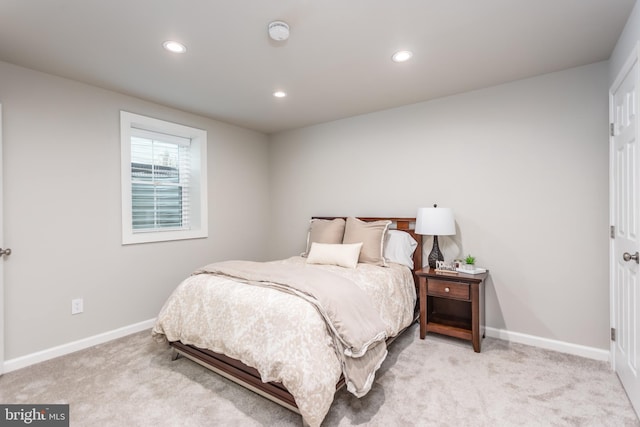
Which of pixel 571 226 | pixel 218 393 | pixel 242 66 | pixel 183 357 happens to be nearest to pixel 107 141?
pixel 242 66

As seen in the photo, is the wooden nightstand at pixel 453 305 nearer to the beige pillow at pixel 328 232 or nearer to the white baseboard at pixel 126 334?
the white baseboard at pixel 126 334

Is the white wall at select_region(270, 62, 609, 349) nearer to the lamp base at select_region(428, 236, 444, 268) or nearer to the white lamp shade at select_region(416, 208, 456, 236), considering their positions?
the lamp base at select_region(428, 236, 444, 268)

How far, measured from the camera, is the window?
316 centimetres

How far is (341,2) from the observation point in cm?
178

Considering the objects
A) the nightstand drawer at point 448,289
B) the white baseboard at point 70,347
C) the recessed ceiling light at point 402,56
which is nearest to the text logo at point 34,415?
the white baseboard at point 70,347

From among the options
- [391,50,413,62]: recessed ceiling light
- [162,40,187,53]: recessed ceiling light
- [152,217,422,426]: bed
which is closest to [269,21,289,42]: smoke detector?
[162,40,187,53]: recessed ceiling light

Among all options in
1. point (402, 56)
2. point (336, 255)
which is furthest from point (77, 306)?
point (402, 56)

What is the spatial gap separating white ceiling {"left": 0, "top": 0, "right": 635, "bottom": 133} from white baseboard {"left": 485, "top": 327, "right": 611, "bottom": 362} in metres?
2.35

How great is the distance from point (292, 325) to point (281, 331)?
0.26 feet

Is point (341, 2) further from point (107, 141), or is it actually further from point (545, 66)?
point (107, 141)

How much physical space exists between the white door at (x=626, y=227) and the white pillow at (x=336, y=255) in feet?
6.33

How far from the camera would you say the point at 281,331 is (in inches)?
71.6

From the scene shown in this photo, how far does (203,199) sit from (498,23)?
3.35m

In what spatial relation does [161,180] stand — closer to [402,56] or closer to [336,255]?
[336,255]
